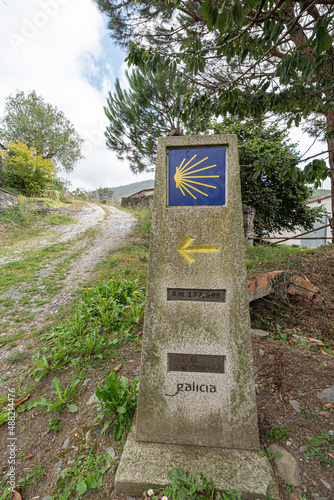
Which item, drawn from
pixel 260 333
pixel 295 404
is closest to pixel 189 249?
pixel 295 404

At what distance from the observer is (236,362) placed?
5.00ft

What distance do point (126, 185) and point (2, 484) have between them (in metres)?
175

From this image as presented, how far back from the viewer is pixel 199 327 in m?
1.55

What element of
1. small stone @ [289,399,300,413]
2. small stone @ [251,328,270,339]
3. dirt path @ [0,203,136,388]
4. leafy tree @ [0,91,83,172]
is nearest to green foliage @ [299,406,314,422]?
small stone @ [289,399,300,413]

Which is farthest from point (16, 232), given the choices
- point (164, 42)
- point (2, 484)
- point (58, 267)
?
point (2, 484)

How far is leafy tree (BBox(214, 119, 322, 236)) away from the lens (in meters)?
7.77

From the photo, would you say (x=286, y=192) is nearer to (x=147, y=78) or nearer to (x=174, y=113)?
(x=147, y=78)

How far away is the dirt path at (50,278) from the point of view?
351 cm

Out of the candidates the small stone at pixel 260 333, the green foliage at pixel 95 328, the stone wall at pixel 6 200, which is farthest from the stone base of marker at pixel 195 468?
the stone wall at pixel 6 200

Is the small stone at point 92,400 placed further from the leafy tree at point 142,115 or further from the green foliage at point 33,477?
the leafy tree at point 142,115

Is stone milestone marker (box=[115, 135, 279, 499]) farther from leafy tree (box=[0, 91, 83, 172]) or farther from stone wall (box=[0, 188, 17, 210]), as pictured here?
leafy tree (box=[0, 91, 83, 172])

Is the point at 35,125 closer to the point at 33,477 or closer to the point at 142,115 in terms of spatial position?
the point at 142,115

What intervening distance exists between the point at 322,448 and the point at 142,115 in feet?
27.5

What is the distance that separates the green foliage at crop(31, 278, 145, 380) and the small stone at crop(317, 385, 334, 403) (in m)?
1.96
